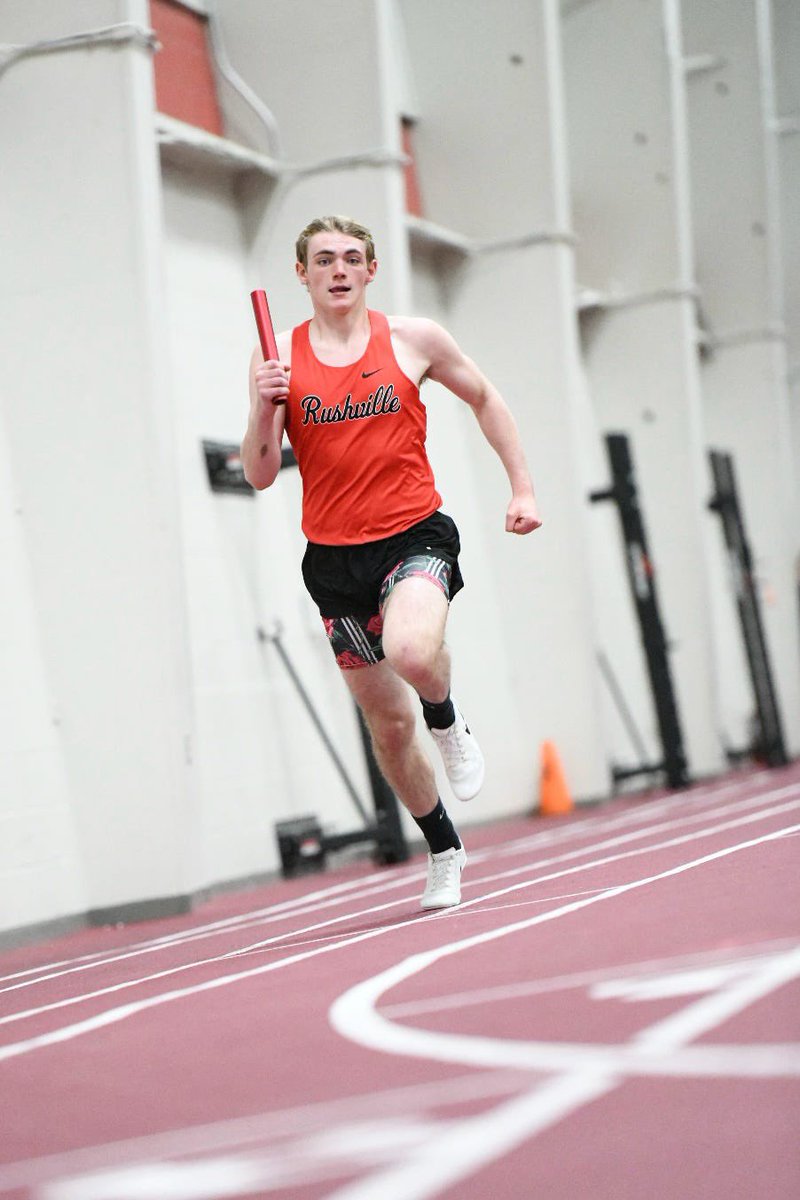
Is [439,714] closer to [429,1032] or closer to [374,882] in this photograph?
[429,1032]

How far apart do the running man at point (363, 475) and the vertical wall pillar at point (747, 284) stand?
1426cm

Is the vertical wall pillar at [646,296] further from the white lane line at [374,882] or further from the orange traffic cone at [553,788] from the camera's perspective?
the orange traffic cone at [553,788]

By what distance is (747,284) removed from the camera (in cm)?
1994

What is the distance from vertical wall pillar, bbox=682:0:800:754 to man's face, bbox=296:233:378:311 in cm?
1424

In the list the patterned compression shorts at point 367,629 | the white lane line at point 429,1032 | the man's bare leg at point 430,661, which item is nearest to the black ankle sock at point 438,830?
the man's bare leg at point 430,661

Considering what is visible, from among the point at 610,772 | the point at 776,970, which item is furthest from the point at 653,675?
the point at 776,970

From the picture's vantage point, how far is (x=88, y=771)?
28.7 ft

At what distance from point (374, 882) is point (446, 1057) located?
610 cm

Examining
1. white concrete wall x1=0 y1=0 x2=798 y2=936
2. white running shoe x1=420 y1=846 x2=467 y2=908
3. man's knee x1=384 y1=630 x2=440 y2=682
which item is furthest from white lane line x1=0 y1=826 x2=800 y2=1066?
white concrete wall x1=0 y1=0 x2=798 y2=936

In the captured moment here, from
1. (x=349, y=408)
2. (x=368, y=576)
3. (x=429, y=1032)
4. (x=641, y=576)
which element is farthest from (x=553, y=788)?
(x=429, y=1032)

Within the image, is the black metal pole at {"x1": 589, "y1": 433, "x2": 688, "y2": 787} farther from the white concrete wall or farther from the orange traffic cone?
the orange traffic cone

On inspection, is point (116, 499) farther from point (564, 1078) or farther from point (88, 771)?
point (564, 1078)

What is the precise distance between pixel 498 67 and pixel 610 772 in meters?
5.85

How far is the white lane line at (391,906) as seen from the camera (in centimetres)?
516
